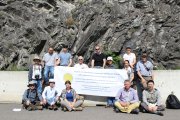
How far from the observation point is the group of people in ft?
43.2

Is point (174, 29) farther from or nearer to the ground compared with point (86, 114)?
farther from the ground

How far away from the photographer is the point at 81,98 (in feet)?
45.3

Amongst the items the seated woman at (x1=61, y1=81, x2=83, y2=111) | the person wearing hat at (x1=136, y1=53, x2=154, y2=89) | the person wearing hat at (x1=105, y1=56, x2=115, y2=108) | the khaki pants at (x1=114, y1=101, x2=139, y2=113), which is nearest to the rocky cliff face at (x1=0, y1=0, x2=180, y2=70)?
the person wearing hat at (x1=105, y1=56, x2=115, y2=108)

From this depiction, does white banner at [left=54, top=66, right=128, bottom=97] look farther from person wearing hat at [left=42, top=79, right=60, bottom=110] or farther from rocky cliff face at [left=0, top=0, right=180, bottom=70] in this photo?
rocky cliff face at [left=0, top=0, right=180, bottom=70]

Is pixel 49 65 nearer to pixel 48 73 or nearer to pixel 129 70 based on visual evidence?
pixel 48 73

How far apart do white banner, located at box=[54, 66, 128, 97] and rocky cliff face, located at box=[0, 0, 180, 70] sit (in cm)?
837

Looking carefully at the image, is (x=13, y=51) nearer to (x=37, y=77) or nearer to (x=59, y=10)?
(x=59, y=10)

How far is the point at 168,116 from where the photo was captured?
12.4 metres

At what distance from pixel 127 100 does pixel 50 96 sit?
2852mm

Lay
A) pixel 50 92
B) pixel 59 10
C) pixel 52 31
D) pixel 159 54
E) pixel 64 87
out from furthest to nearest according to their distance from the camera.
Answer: pixel 59 10 → pixel 52 31 → pixel 159 54 → pixel 64 87 → pixel 50 92

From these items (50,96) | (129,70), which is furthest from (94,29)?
(50,96)

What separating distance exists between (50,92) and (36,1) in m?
15.1

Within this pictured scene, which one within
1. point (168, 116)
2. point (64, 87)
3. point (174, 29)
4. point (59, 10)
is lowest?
point (168, 116)

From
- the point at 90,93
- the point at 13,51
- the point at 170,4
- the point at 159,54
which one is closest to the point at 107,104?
the point at 90,93
